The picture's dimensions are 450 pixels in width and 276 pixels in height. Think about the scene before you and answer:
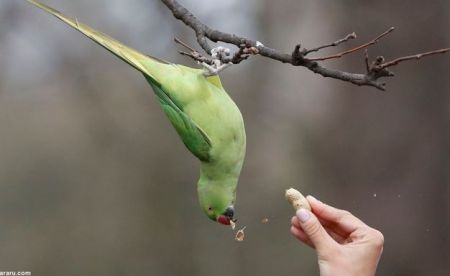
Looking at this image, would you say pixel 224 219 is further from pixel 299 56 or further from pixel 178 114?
pixel 299 56

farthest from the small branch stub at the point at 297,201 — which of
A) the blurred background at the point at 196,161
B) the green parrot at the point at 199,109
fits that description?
the blurred background at the point at 196,161

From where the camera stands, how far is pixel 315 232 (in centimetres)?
86

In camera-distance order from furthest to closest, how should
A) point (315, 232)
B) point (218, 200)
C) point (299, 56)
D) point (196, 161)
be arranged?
point (196, 161) → point (218, 200) → point (315, 232) → point (299, 56)

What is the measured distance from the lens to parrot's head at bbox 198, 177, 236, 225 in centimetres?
98

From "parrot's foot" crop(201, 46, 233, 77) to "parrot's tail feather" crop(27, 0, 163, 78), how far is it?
90 millimetres

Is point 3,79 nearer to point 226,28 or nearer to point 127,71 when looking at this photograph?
point 127,71

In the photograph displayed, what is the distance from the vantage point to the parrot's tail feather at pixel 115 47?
795 millimetres

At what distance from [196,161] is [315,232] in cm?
138

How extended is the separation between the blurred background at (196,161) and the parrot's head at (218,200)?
1.11 metres

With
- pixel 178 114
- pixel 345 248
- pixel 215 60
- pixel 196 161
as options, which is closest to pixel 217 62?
pixel 215 60

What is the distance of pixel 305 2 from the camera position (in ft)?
7.11

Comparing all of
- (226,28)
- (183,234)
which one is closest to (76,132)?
(183,234)

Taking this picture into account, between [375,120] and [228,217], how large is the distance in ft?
4.08

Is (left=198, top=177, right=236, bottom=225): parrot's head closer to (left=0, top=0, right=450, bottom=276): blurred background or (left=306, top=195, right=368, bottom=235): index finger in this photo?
(left=306, top=195, right=368, bottom=235): index finger
